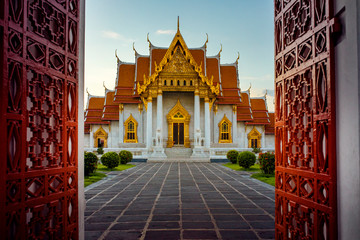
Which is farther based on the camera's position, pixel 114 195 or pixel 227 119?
pixel 227 119

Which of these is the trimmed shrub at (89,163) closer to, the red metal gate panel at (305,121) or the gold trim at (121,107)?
the red metal gate panel at (305,121)

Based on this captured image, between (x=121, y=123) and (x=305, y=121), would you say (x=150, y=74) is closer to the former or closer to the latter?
(x=121, y=123)

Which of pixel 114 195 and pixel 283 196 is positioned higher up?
pixel 283 196

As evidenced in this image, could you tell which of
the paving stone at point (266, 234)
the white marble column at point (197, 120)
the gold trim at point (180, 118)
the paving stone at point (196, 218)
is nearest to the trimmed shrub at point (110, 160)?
the white marble column at point (197, 120)

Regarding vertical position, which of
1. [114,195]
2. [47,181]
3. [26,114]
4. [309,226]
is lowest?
[114,195]

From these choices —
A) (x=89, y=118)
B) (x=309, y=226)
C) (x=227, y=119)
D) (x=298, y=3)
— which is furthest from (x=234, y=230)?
(x=89, y=118)

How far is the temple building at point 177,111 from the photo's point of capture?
2352 centimetres

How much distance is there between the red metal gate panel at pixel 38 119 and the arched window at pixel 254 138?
24793 millimetres

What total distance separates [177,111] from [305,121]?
71.4 feet

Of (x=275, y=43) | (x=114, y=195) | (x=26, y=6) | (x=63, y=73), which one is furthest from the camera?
(x=114, y=195)

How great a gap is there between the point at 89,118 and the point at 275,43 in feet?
83.2

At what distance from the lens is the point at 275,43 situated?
4.34m

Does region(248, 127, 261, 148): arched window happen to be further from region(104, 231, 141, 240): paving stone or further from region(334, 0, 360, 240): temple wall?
region(334, 0, 360, 240): temple wall

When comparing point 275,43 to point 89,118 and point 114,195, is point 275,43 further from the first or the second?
point 89,118
